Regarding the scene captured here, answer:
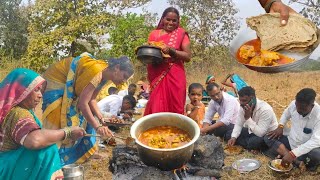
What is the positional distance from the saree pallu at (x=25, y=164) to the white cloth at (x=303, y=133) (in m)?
2.43

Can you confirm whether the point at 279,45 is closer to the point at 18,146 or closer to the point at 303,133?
the point at 303,133

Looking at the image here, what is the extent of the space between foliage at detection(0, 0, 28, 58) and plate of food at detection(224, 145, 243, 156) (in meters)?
11.4

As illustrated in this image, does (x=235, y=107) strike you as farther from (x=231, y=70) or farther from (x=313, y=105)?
(x=231, y=70)

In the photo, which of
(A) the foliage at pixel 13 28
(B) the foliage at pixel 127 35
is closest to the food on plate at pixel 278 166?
(B) the foliage at pixel 127 35

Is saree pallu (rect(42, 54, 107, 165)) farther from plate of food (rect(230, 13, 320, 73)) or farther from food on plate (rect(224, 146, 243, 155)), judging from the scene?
food on plate (rect(224, 146, 243, 155))

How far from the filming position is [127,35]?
1155 cm

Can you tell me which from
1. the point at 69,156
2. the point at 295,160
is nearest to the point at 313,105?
the point at 295,160

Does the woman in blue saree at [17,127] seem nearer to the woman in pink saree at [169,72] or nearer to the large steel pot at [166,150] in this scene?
the large steel pot at [166,150]

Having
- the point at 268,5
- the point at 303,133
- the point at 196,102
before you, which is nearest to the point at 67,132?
the point at 268,5

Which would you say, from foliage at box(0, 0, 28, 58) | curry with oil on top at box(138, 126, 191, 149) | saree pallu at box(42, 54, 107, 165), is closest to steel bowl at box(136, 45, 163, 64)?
saree pallu at box(42, 54, 107, 165)

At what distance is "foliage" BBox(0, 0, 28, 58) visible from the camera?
14.7 meters

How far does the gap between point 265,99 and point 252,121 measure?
396 centimetres

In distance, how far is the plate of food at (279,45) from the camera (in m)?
2.70

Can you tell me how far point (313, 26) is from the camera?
9.26ft
